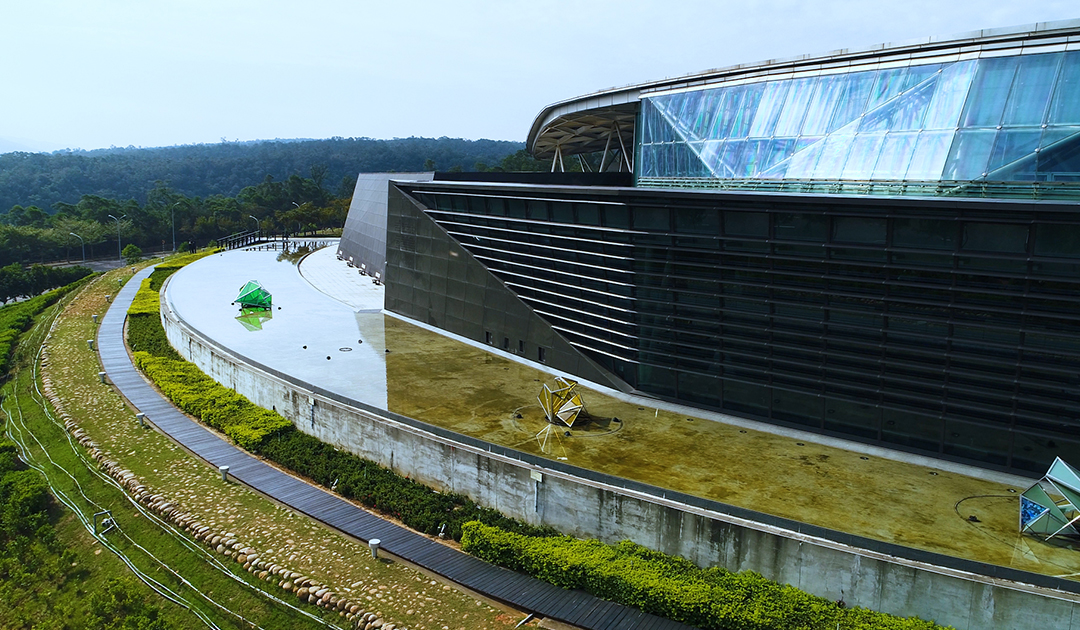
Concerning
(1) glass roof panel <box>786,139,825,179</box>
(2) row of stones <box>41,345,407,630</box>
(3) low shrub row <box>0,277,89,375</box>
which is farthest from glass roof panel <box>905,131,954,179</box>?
(3) low shrub row <box>0,277,89,375</box>

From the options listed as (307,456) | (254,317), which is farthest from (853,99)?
(254,317)

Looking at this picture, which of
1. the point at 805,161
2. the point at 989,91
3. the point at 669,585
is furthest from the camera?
the point at 805,161

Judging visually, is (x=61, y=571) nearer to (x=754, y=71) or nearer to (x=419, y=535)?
(x=419, y=535)

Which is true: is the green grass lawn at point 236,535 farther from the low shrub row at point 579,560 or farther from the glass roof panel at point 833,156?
the glass roof panel at point 833,156

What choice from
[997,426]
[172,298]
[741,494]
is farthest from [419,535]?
[172,298]

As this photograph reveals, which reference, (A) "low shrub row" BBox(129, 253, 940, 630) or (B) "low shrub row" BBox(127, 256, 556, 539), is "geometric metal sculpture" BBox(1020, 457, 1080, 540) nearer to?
(A) "low shrub row" BBox(129, 253, 940, 630)

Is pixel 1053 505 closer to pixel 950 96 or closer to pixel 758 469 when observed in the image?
pixel 758 469
